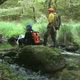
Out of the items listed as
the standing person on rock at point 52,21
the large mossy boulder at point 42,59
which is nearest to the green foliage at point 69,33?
the standing person on rock at point 52,21

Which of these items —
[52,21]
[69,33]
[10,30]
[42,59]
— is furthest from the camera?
[10,30]

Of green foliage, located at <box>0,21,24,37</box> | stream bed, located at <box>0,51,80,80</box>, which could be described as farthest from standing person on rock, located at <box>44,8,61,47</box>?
green foliage, located at <box>0,21,24,37</box>

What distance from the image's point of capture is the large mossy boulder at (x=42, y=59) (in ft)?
31.9

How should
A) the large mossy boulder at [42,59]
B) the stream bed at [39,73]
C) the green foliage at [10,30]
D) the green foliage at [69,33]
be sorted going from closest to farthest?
the stream bed at [39,73] < the large mossy boulder at [42,59] < the green foliage at [69,33] < the green foliage at [10,30]

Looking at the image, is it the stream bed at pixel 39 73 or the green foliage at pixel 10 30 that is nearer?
the stream bed at pixel 39 73

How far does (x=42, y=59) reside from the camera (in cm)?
974

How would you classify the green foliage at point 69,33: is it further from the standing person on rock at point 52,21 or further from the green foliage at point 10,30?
the green foliage at point 10,30

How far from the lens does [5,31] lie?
1908 cm

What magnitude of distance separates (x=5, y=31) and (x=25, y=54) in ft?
29.7

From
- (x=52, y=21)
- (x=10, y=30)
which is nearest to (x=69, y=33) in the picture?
(x=52, y=21)

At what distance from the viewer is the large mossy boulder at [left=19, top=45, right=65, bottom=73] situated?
31.9 ft

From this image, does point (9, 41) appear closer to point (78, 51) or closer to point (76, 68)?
point (78, 51)

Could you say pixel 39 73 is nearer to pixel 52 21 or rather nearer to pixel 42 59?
pixel 42 59

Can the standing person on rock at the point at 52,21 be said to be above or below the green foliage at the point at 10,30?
Result: above
